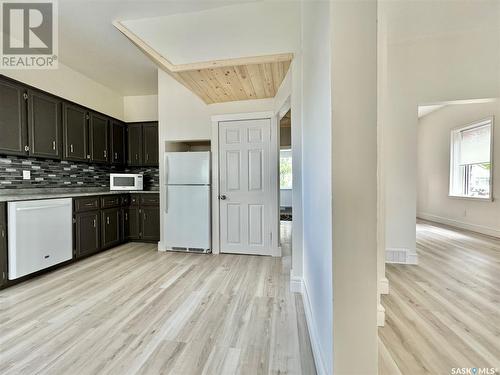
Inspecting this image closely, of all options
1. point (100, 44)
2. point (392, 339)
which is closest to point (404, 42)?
point (392, 339)

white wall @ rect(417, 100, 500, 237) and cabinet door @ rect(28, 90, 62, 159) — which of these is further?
white wall @ rect(417, 100, 500, 237)

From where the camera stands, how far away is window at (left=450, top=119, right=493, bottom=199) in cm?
450

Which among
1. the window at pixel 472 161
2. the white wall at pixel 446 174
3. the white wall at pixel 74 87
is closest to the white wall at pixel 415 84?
the white wall at pixel 446 174

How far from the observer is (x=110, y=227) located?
3.88 m

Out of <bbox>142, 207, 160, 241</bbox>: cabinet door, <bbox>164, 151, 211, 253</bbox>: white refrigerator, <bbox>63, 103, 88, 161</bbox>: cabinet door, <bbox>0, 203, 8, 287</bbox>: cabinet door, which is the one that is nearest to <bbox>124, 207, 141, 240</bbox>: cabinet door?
<bbox>142, 207, 160, 241</bbox>: cabinet door

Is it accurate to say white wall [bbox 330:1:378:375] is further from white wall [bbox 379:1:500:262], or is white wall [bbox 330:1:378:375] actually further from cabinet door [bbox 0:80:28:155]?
cabinet door [bbox 0:80:28:155]

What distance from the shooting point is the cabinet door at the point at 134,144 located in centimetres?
459

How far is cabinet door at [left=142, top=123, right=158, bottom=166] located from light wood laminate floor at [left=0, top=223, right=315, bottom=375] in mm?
2204

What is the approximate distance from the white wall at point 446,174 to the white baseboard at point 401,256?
2.51 metres

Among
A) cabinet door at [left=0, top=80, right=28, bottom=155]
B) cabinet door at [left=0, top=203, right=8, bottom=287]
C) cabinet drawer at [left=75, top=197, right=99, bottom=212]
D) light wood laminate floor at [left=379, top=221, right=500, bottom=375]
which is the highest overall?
cabinet door at [left=0, top=80, right=28, bottom=155]

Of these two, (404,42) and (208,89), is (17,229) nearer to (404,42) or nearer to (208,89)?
(208,89)

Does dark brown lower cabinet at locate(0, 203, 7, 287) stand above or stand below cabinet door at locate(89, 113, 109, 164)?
below

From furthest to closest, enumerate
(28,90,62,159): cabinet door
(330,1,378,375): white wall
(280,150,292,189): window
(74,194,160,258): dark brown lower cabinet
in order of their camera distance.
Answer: (280,150,292,189): window, (74,194,160,258): dark brown lower cabinet, (28,90,62,159): cabinet door, (330,1,378,375): white wall

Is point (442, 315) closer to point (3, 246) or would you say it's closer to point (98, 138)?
point (3, 246)
